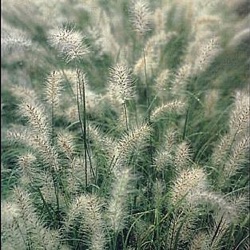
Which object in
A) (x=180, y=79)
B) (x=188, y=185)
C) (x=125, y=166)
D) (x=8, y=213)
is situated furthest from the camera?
(x=180, y=79)

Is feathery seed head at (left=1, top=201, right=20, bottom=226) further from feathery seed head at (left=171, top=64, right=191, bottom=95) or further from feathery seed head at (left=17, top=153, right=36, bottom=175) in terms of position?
feathery seed head at (left=171, top=64, right=191, bottom=95)

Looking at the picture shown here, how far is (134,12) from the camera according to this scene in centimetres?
225

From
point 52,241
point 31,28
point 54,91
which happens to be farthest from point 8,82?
point 52,241

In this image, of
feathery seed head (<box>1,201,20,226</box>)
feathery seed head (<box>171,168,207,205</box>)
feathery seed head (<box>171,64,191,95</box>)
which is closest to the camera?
feathery seed head (<box>1,201,20,226</box>)

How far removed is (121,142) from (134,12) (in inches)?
21.2

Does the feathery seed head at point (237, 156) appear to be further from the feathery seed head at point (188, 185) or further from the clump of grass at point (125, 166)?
the feathery seed head at point (188, 185)

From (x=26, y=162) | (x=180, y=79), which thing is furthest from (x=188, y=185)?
(x=180, y=79)

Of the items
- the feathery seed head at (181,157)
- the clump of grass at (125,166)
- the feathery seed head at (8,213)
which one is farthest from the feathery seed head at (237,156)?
the feathery seed head at (8,213)

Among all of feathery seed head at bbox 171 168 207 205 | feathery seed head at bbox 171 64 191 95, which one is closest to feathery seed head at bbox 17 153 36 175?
feathery seed head at bbox 171 168 207 205

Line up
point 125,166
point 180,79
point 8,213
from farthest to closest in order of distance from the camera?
point 180,79 < point 125,166 < point 8,213

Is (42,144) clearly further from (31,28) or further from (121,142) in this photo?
(31,28)

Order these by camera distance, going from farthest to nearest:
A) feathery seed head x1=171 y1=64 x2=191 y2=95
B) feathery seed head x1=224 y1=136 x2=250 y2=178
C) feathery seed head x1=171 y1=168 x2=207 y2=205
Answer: feathery seed head x1=171 y1=64 x2=191 y2=95 < feathery seed head x1=224 y1=136 x2=250 y2=178 < feathery seed head x1=171 y1=168 x2=207 y2=205

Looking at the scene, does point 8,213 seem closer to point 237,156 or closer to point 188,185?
point 188,185

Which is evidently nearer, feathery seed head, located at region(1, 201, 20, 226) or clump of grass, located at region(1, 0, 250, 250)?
feathery seed head, located at region(1, 201, 20, 226)
